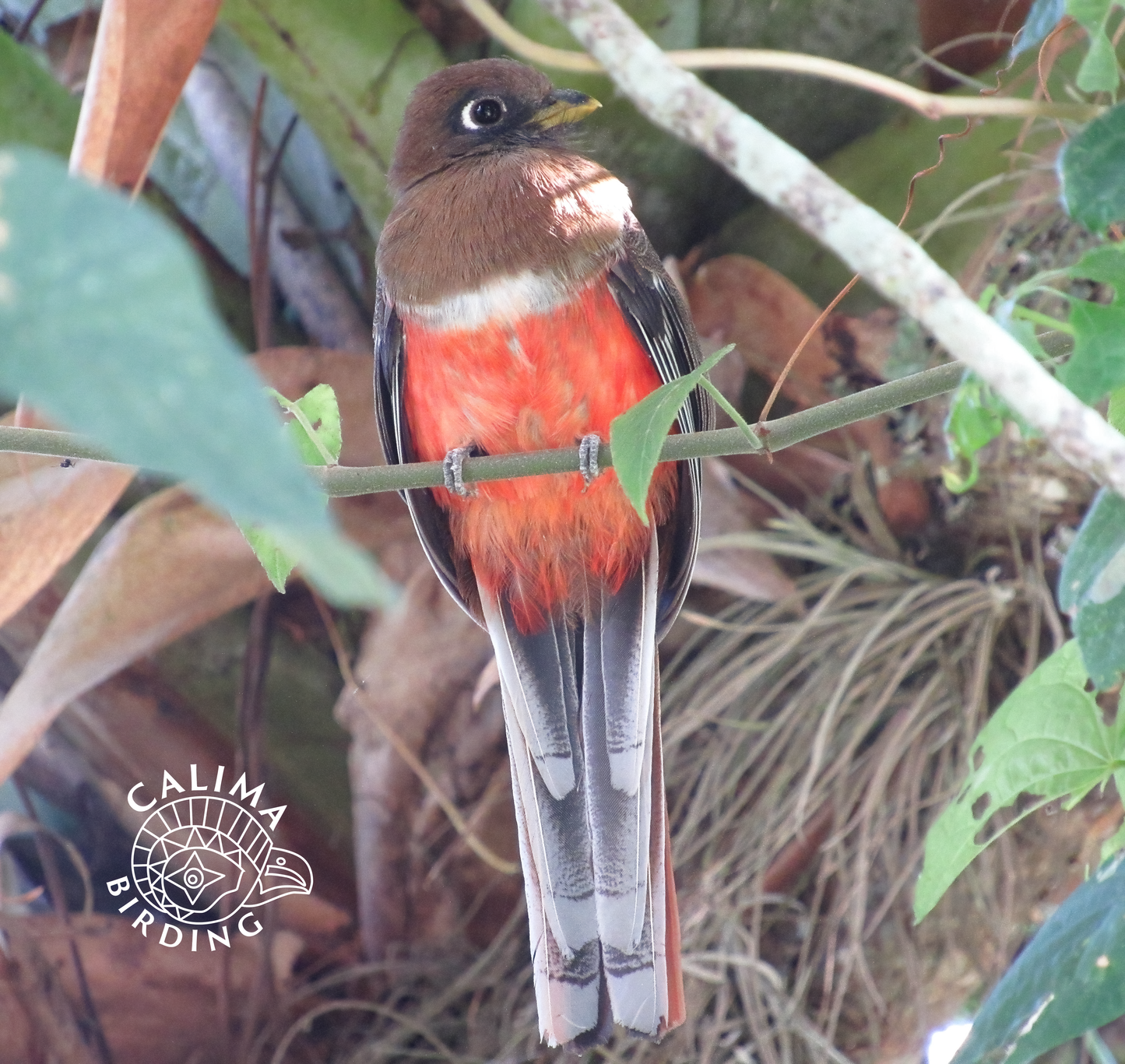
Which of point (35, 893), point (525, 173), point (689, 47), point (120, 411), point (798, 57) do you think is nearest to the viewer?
point (120, 411)

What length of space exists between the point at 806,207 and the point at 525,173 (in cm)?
97

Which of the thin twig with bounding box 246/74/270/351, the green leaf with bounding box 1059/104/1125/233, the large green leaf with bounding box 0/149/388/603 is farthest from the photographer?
the thin twig with bounding box 246/74/270/351

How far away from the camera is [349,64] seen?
213 cm

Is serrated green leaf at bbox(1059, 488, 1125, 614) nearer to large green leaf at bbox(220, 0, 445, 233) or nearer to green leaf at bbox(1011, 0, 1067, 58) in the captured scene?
green leaf at bbox(1011, 0, 1067, 58)

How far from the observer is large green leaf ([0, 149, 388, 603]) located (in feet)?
1.08

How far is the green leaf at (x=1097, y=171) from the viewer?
912 mm

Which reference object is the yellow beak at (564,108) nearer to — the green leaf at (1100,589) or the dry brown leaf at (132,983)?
the green leaf at (1100,589)

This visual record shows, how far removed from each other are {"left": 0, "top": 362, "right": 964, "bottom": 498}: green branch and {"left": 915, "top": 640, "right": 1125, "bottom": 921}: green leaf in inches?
14.8

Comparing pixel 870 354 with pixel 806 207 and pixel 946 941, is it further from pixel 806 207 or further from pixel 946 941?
pixel 806 207

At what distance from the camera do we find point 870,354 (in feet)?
7.43

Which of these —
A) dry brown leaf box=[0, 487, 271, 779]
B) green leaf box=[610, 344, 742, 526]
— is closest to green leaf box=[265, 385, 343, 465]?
green leaf box=[610, 344, 742, 526]

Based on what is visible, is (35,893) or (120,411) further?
(35,893)

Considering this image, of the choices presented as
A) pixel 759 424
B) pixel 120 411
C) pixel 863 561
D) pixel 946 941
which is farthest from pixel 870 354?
pixel 120 411

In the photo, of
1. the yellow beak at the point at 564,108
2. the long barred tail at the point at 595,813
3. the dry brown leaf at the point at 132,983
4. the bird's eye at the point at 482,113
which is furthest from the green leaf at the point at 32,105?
the dry brown leaf at the point at 132,983
